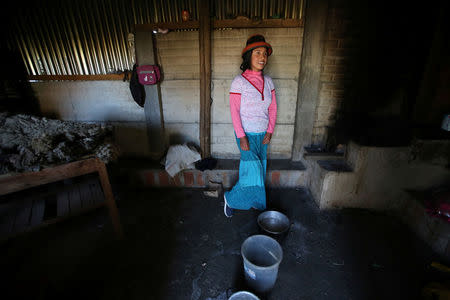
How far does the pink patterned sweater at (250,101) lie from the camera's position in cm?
259

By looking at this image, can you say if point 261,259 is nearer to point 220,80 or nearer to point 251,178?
point 251,178

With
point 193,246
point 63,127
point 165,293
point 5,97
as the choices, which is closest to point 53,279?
point 165,293

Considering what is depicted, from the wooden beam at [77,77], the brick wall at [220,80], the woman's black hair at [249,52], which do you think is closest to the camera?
the woman's black hair at [249,52]

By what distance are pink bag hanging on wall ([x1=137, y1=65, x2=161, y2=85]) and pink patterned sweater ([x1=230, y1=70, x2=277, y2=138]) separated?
162cm

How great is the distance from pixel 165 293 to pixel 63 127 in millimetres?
2182

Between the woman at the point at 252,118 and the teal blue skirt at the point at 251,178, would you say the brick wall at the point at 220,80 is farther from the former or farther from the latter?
the teal blue skirt at the point at 251,178

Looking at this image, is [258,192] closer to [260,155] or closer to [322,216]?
[260,155]

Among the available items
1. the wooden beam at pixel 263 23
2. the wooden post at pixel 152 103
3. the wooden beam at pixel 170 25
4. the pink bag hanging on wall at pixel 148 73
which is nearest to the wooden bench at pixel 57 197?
the wooden post at pixel 152 103

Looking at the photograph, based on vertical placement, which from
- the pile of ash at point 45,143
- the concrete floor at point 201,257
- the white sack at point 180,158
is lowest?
the concrete floor at point 201,257

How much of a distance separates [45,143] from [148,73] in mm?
2027

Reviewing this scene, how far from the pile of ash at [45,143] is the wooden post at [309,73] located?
3158 mm

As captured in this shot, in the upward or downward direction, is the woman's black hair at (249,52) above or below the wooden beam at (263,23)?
below

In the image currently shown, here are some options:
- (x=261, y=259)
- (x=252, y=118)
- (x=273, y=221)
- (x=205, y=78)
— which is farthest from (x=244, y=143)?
(x=205, y=78)

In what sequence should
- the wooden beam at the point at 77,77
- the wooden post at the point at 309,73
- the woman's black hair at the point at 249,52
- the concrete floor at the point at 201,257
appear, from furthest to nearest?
the wooden beam at the point at 77,77 < the wooden post at the point at 309,73 < the woman's black hair at the point at 249,52 < the concrete floor at the point at 201,257
